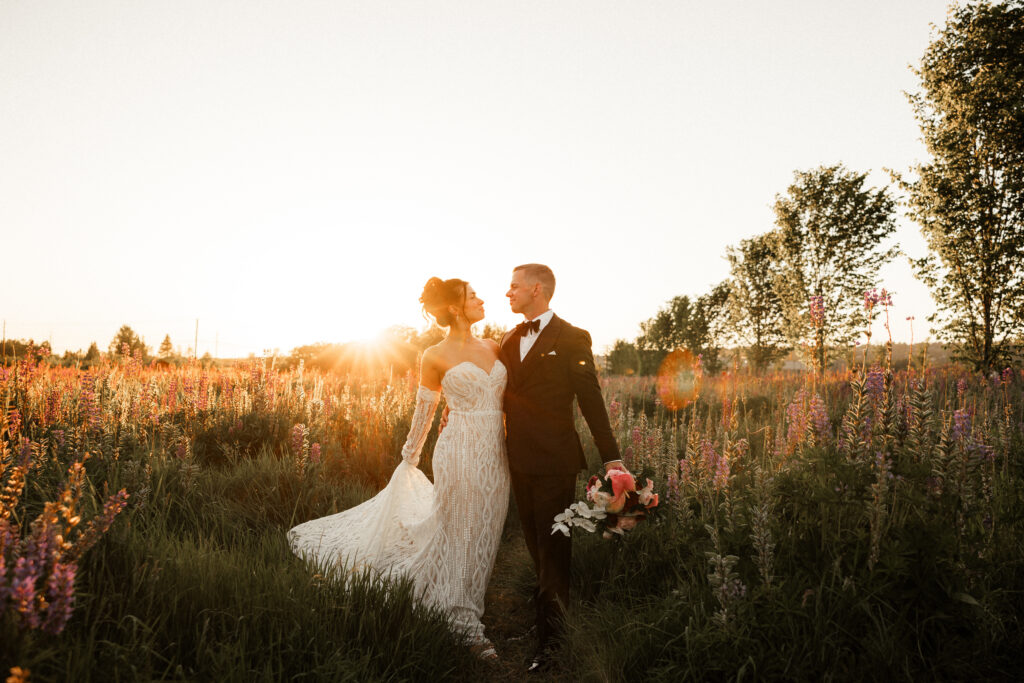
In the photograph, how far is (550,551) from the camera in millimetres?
3678

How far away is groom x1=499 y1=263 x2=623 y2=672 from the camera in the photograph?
144 inches

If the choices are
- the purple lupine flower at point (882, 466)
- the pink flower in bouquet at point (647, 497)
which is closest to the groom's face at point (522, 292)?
the pink flower in bouquet at point (647, 497)

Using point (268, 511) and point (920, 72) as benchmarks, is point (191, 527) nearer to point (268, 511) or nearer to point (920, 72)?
point (268, 511)

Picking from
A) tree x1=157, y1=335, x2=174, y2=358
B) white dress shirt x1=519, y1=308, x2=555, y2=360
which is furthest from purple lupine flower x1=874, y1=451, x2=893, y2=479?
tree x1=157, y1=335, x2=174, y2=358

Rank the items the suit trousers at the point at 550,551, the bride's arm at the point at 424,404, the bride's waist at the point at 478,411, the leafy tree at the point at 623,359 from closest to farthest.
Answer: the suit trousers at the point at 550,551 < the bride's waist at the point at 478,411 < the bride's arm at the point at 424,404 < the leafy tree at the point at 623,359

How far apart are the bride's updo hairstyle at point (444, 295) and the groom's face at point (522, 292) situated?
Answer: 48 cm

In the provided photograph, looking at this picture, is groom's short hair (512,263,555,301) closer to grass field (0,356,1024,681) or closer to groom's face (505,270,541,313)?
groom's face (505,270,541,313)

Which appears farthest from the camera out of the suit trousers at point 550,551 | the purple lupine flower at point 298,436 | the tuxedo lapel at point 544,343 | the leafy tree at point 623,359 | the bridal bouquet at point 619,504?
the leafy tree at point 623,359

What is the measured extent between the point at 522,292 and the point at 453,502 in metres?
1.74

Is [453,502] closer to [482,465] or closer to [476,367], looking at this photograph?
[482,465]

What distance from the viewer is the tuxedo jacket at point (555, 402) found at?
3.68m

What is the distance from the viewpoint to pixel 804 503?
9.83 ft

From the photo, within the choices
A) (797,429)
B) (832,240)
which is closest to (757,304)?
(832,240)

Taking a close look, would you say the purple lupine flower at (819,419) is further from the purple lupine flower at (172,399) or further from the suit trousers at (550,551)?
the purple lupine flower at (172,399)
